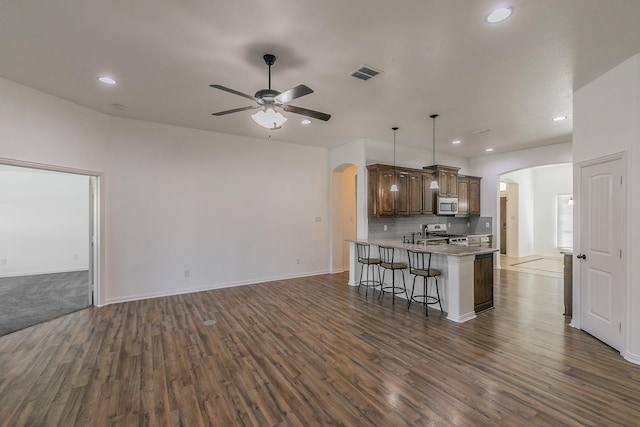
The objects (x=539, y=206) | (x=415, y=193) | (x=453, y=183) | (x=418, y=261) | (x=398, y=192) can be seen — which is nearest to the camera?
(x=418, y=261)

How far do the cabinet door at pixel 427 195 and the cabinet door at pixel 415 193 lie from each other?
0.39 ft

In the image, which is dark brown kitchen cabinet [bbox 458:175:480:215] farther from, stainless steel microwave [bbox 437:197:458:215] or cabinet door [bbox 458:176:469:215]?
stainless steel microwave [bbox 437:197:458:215]

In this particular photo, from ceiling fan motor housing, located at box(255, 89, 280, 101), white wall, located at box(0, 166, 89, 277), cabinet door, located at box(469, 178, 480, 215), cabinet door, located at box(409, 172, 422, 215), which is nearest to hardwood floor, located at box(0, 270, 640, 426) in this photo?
ceiling fan motor housing, located at box(255, 89, 280, 101)

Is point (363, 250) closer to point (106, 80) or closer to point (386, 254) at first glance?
point (386, 254)

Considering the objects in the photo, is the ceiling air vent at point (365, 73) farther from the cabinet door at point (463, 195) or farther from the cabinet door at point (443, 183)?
the cabinet door at point (463, 195)

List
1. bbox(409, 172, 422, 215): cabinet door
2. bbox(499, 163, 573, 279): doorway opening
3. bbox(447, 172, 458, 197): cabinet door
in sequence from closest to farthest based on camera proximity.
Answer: bbox(409, 172, 422, 215): cabinet door → bbox(447, 172, 458, 197): cabinet door → bbox(499, 163, 573, 279): doorway opening

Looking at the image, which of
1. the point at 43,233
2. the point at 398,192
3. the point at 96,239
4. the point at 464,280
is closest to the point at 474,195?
the point at 398,192

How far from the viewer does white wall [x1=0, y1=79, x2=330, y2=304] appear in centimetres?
397

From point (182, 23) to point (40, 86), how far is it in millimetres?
2658

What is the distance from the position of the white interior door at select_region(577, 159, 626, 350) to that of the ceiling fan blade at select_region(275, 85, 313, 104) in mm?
3481

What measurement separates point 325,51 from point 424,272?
3276 mm

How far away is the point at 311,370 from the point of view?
2.74m

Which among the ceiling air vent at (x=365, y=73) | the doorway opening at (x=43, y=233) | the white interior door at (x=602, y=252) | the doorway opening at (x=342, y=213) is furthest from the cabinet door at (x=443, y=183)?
the doorway opening at (x=43, y=233)

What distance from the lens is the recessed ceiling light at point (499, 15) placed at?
2219 millimetres
